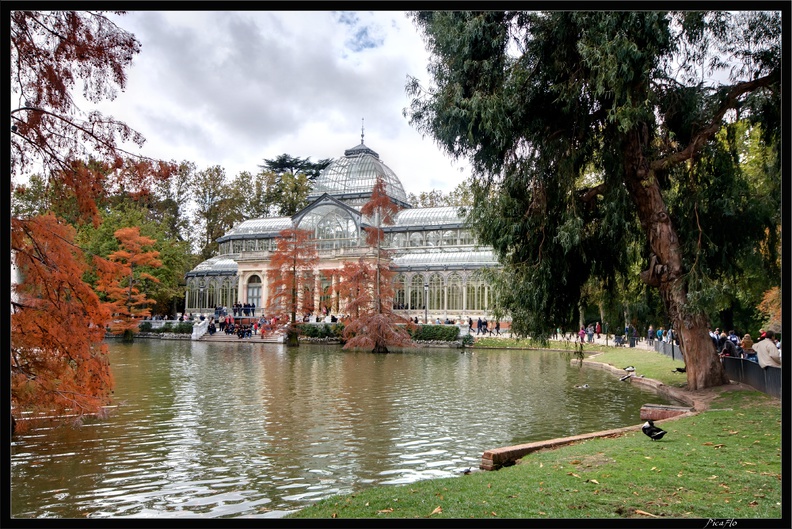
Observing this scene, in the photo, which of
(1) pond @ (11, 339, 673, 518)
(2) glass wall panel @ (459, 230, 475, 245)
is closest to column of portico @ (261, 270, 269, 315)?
(2) glass wall panel @ (459, 230, 475, 245)

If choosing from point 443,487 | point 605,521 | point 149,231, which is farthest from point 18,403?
point 149,231

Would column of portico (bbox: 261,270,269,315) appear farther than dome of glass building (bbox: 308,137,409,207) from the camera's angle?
No

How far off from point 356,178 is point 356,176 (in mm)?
227

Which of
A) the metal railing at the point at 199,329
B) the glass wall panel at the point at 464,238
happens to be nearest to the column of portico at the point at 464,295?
the glass wall panel at the point at 464,238

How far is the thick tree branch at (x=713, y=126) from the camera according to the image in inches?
451

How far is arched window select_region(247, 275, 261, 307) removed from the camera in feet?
174

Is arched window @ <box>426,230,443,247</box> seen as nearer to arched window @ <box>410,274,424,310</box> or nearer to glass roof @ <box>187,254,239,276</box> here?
arched window @ <box>410,274,424,310</box>

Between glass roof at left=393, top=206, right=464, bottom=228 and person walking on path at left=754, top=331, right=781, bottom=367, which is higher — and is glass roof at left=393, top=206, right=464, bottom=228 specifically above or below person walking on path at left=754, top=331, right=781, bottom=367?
above

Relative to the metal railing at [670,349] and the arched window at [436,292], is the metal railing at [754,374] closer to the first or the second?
the metal railing at [670,349]

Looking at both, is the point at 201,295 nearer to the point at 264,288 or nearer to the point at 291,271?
the point at 264,288

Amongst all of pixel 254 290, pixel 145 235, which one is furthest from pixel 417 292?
pixel 145 235

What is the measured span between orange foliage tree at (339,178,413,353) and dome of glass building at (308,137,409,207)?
23.0 metres

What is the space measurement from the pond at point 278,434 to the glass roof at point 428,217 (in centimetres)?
2965

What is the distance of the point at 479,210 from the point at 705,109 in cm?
466
